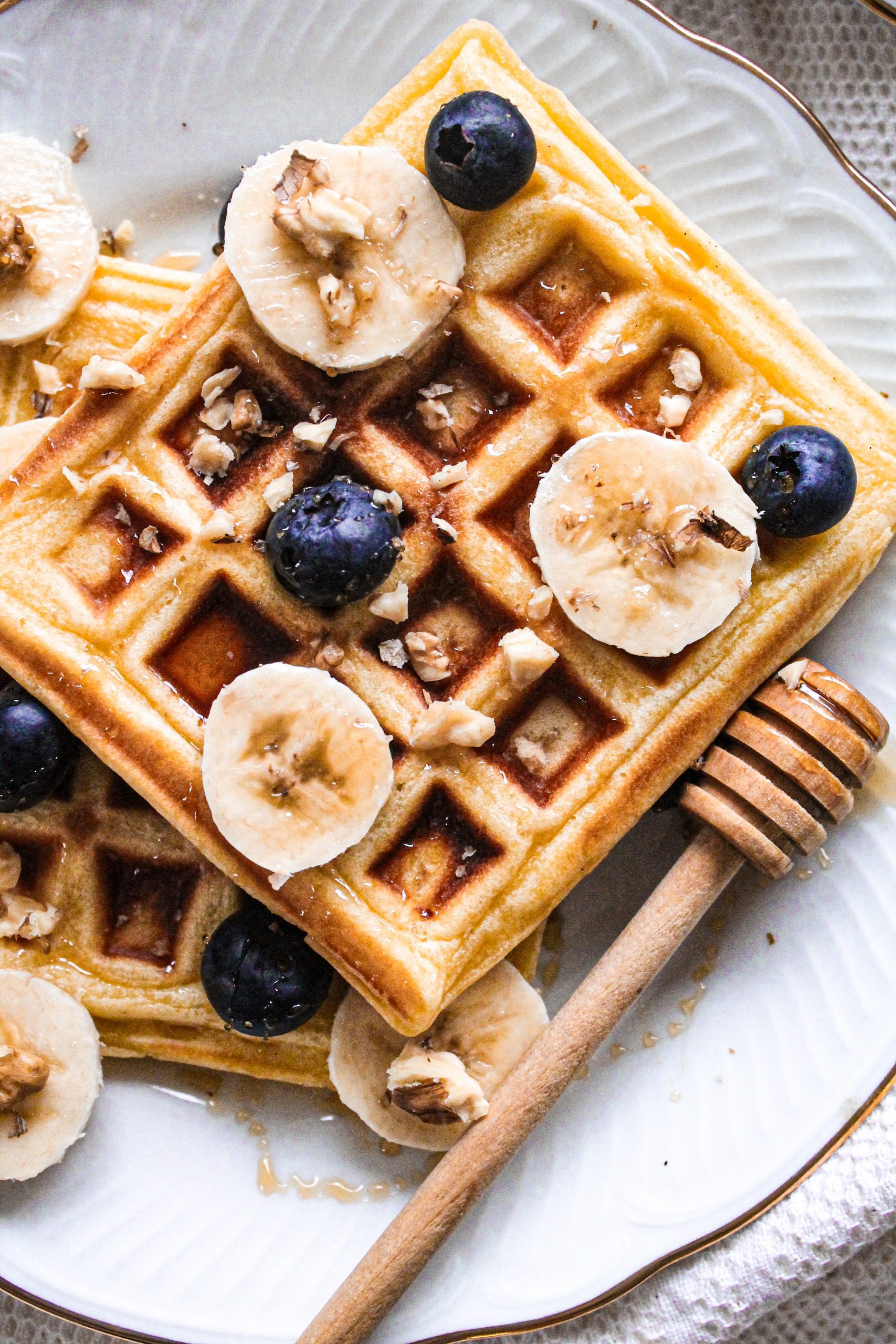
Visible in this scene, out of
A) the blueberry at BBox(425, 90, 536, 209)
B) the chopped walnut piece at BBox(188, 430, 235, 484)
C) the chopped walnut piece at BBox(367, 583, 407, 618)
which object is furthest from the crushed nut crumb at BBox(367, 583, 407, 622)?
the blueberry at BBox(425, 90, 536, 209)

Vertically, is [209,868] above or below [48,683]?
below

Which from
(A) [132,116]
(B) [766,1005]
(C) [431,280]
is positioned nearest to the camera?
(C) [431,280]

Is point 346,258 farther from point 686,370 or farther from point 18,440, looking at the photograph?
point 18,440

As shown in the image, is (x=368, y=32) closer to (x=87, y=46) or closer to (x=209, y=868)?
(x=87, y=46)

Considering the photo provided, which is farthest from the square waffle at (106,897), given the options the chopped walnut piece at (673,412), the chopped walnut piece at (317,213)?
the chopped walnut piece at (673,412)

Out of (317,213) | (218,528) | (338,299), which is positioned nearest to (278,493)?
(218,528)

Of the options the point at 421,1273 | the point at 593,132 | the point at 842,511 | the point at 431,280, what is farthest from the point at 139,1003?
the point at 593,132
